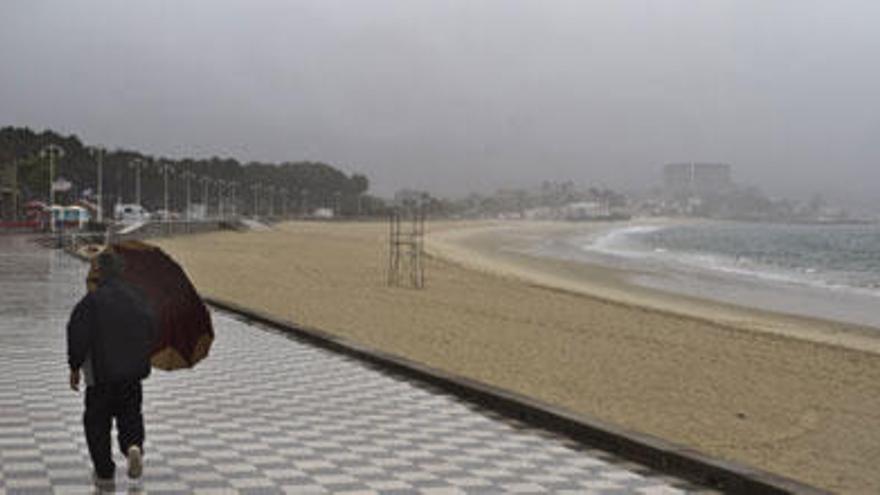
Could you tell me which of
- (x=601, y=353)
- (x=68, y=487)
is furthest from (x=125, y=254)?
(x=601, y=353)

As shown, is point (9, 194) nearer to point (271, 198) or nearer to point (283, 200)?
point (271, 198)

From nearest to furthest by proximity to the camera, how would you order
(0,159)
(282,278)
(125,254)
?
(125,254)
(282,278)
(0,159)

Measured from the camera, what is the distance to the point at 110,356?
6492 millimetres

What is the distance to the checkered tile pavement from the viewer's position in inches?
280

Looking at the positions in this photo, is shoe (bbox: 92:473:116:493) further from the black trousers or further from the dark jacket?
the dark jacket

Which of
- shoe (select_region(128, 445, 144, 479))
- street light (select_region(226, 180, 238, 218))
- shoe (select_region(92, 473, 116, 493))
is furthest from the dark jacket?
street light (select_region(226, 180, 238, 218))

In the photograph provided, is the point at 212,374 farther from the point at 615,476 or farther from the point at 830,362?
the point at 830,362

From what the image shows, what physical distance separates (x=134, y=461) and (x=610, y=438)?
3635mm

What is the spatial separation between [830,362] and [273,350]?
8.05 metres

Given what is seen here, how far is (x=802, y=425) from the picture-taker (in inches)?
418

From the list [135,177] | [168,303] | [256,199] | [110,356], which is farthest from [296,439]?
[256,199]

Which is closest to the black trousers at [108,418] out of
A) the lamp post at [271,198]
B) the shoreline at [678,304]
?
the shoreline at [678,304]

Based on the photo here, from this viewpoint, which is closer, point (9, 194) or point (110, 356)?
point (110, 356)

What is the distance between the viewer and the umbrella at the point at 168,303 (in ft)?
23.5
